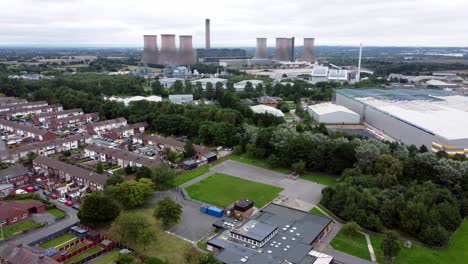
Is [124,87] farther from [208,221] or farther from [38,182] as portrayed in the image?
[208,221]

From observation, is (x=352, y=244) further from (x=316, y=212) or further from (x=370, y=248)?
(x=316, y=212)

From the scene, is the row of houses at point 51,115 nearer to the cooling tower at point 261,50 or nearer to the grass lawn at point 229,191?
the grass lawn at point 229,191

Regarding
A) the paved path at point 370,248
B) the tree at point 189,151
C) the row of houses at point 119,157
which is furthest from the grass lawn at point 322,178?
the row of houses at point 119,157

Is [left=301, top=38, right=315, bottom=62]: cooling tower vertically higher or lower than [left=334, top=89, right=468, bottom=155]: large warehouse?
higher

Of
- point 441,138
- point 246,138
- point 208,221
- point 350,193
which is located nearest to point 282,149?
point 246,138

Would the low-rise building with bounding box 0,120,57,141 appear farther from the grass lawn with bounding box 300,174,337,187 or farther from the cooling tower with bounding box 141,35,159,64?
the cooling tower with bounding box 141,35,159,64

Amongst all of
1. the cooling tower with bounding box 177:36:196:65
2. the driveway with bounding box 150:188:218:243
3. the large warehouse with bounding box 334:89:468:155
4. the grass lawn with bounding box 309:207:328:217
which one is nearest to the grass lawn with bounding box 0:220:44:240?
the driveway with bounding box 150:188:218:243

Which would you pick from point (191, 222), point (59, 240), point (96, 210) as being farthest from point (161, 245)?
point (59, 240)
